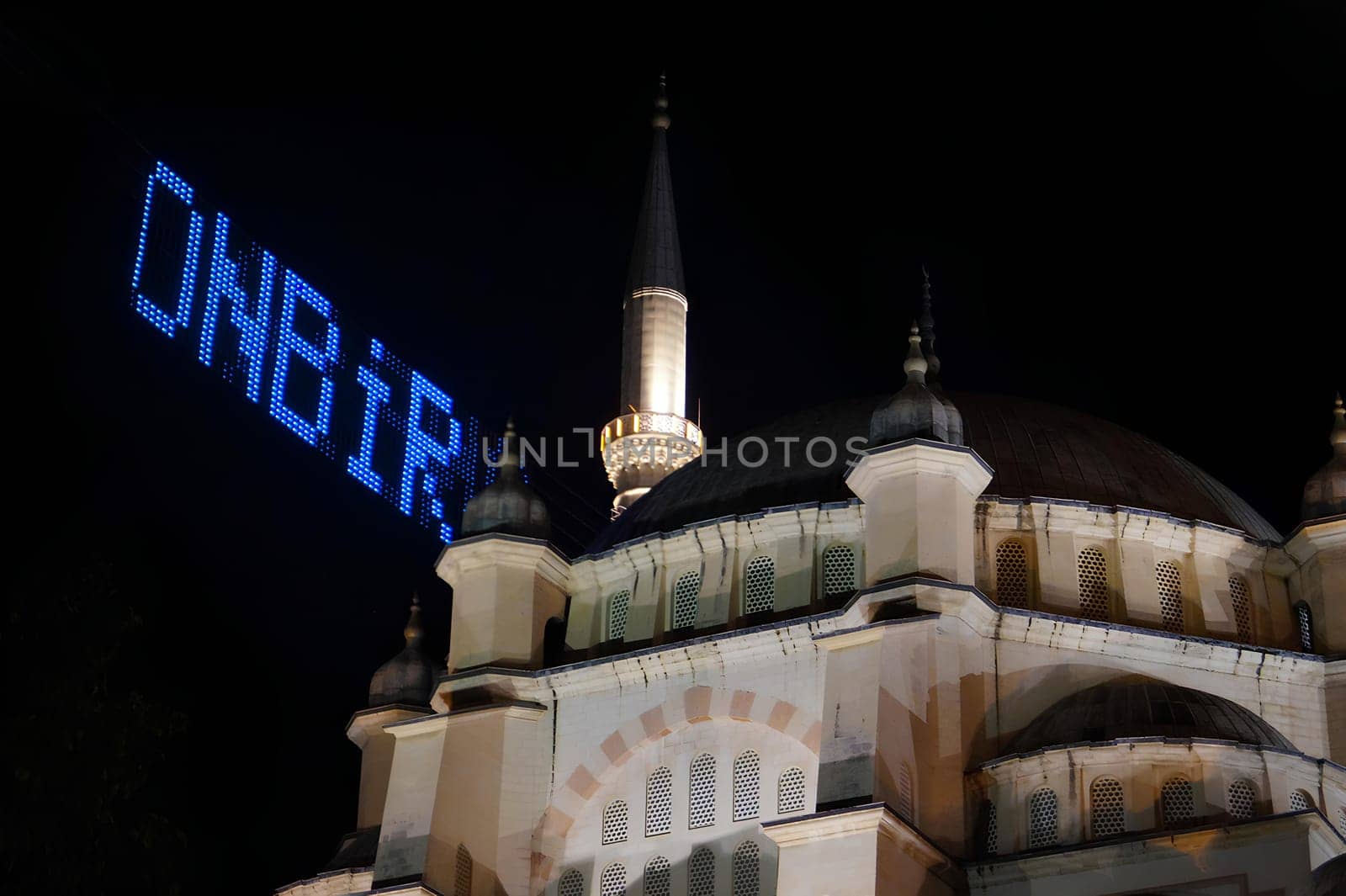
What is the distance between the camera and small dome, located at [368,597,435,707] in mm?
35750

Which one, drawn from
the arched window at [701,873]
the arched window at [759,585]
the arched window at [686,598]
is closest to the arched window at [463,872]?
the arched window at [701,873]

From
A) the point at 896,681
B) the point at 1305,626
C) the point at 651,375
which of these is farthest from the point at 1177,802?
the point at 651,375

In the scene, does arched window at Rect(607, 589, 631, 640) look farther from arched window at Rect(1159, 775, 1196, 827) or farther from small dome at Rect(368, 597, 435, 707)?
arched window at Rect(1159, 775, 1196, 827)

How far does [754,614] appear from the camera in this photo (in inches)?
1244

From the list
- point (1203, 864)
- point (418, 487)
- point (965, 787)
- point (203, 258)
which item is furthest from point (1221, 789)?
point (418, 487)

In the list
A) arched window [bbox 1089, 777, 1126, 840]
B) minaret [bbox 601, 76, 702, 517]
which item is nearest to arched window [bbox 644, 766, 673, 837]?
arched window [bbox 1089, 777, 1126, 840]

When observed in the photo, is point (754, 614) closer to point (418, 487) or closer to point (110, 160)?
point (110, 160)

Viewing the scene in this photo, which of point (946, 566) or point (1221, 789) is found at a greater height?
point (946, 566)

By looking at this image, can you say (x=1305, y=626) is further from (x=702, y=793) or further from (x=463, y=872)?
(x=463, y=872)

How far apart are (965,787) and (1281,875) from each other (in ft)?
13.4

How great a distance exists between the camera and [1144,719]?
2783 centimetres

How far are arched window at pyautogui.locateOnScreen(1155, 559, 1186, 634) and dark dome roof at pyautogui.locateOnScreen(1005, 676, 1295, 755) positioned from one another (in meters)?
2.50

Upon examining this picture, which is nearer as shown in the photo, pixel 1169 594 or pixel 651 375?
pixel 1169 594

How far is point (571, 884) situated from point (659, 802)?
158 cm
